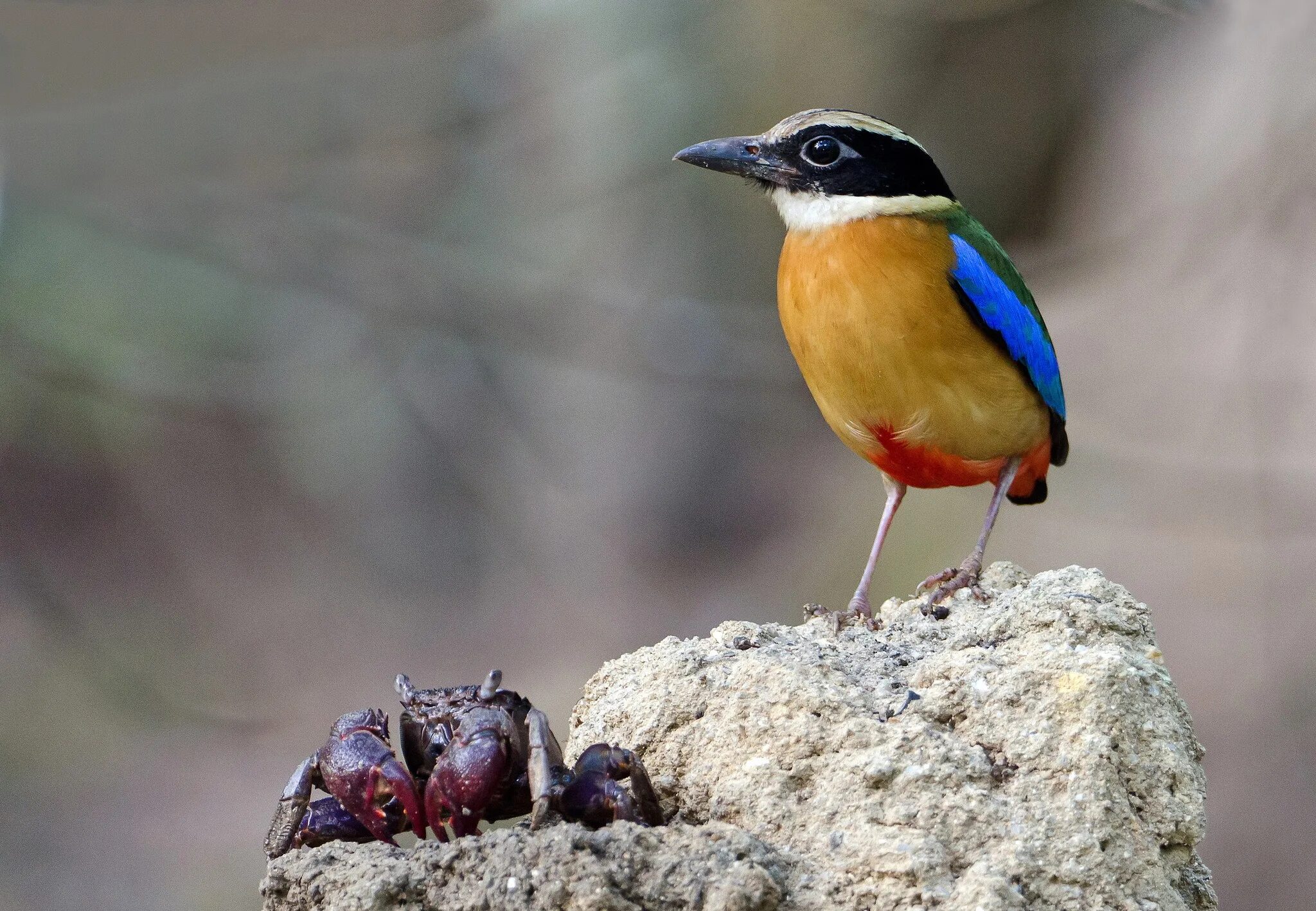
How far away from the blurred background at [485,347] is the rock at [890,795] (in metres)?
5.89

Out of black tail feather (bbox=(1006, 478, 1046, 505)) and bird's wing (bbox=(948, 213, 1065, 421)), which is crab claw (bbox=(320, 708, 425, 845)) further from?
black tail feather (bbox=(1006, 478, 1046, 505))

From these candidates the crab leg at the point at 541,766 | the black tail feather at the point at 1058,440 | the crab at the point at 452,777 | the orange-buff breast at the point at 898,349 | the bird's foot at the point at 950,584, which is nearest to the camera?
the crab leg at the point at 541,766

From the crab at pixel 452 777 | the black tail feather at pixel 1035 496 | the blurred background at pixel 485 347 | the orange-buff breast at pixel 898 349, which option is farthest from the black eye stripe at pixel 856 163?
the blurred background at pixel 485 347

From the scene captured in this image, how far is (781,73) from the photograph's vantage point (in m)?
9.23

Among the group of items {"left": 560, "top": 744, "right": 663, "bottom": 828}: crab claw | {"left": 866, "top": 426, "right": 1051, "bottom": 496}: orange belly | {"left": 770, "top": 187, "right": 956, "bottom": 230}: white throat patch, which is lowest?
{"left": 560, "top": 744, "right": 663, "bottom": 828}: crab claw

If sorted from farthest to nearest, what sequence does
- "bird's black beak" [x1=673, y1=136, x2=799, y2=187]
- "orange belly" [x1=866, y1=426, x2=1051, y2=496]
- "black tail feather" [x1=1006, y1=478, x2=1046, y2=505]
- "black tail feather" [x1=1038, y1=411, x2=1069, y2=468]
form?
"black tail feather" [x1=1006, y1=478, x2=1046, y2=505]
"black tail feather" [x1=1038, y1=411, x2=1069, y2=468]
"bird's black beak" [x1=673, y1=136, x2=799, y2=187]
"orange belly" [x1=866, y1=426, x2=1051, y2=496]

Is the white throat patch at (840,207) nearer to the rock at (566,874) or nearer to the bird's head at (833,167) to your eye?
the bird's head at (833,167)

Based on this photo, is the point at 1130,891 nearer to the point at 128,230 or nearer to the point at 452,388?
the point at 452,388

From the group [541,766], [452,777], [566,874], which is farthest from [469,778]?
[566,874]

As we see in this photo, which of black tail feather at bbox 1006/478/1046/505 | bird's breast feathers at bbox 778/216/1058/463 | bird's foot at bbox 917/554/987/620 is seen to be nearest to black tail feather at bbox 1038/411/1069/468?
black tail feather at bbox 1006/478/1046/505

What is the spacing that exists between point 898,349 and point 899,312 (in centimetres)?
11

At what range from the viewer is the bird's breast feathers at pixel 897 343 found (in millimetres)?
4074

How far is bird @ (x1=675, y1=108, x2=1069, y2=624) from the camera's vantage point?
13.4 feet

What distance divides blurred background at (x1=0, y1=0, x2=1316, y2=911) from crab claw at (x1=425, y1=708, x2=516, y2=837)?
6.52 metres
